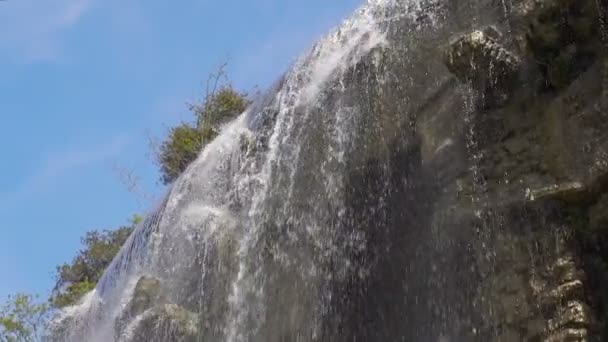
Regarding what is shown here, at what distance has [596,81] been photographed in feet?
25.5

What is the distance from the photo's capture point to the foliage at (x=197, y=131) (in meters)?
19.6

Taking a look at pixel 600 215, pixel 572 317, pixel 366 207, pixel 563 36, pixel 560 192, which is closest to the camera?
pixel 572 317

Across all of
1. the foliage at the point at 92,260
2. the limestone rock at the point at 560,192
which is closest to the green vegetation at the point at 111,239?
the foliage at the point at 92,260

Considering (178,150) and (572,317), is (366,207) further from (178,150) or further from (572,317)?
(178,150)

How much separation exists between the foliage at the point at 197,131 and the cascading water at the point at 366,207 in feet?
23.7

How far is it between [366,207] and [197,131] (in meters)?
10.2

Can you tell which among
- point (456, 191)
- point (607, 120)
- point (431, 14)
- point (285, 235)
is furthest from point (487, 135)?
point (285, 235)

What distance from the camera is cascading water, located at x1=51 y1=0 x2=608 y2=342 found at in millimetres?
8172

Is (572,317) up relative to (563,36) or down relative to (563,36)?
down

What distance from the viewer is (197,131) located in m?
19.8

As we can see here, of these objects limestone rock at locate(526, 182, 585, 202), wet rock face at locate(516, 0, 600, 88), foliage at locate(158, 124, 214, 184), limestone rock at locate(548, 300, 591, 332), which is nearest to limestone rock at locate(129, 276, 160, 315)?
limestone rock at locate(526, 182, 585, 202)

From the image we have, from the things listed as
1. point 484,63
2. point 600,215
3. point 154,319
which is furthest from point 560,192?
point 154,319

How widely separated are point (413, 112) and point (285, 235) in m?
1.80

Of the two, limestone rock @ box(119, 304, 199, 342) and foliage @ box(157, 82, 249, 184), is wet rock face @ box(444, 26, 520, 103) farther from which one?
foliage @ box(157, 82, 249, 184)
